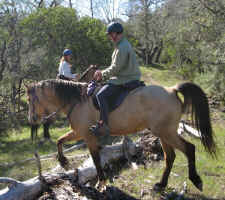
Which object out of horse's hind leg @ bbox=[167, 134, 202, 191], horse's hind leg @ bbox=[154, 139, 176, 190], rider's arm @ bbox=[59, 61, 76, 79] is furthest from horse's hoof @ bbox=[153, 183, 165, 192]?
rider's arm @ bbox=[59, 61, 76, 79]

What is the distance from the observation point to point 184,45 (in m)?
14.7

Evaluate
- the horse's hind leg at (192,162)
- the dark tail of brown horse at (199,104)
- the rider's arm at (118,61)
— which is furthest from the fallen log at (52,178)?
the dark tail of brown horse at (199,104)

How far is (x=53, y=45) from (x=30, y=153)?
738 centimetres

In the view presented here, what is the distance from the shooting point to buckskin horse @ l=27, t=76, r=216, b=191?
426 centimetres

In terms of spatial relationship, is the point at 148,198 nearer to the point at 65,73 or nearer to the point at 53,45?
the point at 65,73

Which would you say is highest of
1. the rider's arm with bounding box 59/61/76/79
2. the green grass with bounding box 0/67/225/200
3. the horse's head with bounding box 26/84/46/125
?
the rider's arm with bounding box 59/61/76/79

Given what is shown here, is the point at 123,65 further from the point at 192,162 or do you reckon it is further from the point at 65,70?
the point at 65,70

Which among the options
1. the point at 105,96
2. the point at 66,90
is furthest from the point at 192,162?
the point at 66,90

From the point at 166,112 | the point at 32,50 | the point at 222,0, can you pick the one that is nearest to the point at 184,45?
the point at 222,0

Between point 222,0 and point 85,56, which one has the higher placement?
point 222,0

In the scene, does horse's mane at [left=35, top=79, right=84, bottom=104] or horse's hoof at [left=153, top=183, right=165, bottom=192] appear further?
horse's mane at [left=35, top=79, right=84, bottom=104]

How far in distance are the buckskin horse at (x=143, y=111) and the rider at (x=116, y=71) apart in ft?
0.66

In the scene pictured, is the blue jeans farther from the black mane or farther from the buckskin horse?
the black mane

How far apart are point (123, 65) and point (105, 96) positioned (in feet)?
2.02
